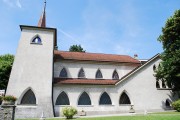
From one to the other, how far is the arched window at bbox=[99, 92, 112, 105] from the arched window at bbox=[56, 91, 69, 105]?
503 centimetres

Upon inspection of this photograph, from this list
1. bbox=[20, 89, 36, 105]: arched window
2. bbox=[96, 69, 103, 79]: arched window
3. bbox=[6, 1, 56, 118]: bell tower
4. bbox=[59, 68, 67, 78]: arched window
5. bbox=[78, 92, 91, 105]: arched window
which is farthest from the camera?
bbox=[96, 69, 103, 79]: arched window

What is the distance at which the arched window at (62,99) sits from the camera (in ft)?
88.3

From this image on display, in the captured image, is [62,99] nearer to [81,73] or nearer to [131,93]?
[81,73]

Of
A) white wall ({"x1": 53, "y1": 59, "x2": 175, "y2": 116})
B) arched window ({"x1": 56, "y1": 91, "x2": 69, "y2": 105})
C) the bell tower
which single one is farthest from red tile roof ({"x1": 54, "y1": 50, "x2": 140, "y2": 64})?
arched window ({"x1": 56, "y1": 91, "x2": 69, "y2": 105})

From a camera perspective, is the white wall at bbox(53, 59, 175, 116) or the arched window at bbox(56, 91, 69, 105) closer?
the arched window at bbox(56, 91, 69, 105)

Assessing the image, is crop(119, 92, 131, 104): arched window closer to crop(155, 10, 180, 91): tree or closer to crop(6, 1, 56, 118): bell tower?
crop(155, 10, 180, 91): tree

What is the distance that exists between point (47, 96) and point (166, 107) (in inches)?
727

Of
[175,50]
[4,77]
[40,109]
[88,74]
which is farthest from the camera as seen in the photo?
[4,77]

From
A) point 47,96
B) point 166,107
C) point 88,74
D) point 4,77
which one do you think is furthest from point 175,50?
point 4,77

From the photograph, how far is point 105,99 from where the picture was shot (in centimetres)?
2845

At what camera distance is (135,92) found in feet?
96.2

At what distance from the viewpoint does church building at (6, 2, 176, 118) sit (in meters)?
25.3

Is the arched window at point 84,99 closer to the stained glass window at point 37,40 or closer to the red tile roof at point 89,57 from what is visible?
the red tile roof at point 89,57

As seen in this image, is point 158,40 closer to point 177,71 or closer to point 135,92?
point 177,71
